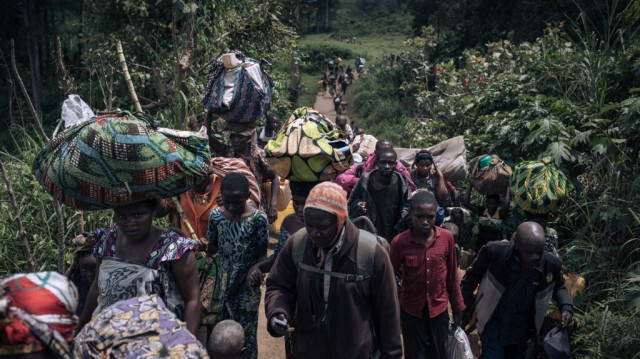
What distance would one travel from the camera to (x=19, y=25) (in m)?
23.1

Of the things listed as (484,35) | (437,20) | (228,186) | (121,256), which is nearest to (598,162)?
(228,186)

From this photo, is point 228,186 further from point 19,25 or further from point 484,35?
point 19,25

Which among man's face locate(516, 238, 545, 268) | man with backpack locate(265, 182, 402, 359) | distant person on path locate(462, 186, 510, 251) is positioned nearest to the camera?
man with backpack locate(265, 182, 402, 359)

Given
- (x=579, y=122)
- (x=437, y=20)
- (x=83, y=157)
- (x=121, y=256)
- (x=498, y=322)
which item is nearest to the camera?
(x=83, y=157)

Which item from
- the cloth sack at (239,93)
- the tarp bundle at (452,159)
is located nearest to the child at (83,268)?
the cloth sack at (239,93)

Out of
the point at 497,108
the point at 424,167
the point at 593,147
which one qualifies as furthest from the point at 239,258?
the point at 497,108

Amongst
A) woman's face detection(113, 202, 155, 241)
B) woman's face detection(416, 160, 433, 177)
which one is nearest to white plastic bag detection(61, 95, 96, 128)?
woman's face detection(113, 202, 155, 241)

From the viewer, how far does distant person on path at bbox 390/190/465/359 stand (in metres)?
3.85

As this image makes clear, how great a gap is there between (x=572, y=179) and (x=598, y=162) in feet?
1.00

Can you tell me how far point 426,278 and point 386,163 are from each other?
146 cm

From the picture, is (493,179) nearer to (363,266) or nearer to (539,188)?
(539,188)

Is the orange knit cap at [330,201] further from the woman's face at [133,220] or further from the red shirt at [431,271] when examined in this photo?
the red shirt at [431,271]

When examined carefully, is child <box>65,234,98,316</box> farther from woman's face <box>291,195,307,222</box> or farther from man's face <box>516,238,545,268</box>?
man's face <box>516,238,545,268</box>

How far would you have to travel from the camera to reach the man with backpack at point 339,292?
109 inches
